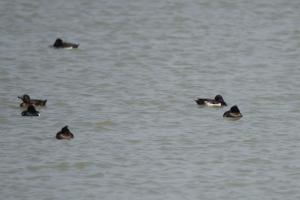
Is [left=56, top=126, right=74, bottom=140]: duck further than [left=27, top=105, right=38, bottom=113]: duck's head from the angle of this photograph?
No

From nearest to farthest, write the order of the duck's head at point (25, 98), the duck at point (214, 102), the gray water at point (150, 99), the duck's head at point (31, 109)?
the gray water at point (150, 99), the duck's head at point (31, 109), the duck's head at point (25, 98), the duck at point (214, 102)

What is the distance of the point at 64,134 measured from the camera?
22.4m

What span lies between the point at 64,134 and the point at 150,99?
4796mm

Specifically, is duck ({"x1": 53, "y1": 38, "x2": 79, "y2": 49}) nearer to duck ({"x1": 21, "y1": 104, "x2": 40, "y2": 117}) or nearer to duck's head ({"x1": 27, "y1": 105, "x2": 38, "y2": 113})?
duck ({"x1": 21, "y1": 104, "x2": 40, "y2": 117})

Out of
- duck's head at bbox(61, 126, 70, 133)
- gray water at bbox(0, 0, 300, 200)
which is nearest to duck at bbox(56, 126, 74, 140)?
duck's head at bbox(61, 126, 70, 133)

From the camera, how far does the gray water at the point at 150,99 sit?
795 inches

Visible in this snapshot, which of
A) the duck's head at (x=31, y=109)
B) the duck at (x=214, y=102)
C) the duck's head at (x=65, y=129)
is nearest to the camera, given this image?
the duck's head at (x=65, y=129)

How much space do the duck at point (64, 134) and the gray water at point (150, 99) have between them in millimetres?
140

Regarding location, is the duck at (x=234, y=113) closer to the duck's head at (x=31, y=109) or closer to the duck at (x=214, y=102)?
the duck at (x=214, y=102)

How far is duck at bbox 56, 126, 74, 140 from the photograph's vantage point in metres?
22.3

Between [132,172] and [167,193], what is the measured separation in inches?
55.9

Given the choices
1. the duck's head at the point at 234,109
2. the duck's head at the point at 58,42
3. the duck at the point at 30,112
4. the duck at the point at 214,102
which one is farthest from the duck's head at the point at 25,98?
the duck's head at the point at 58,42

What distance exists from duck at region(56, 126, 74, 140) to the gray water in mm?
140

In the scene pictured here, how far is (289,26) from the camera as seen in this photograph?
3781cm
